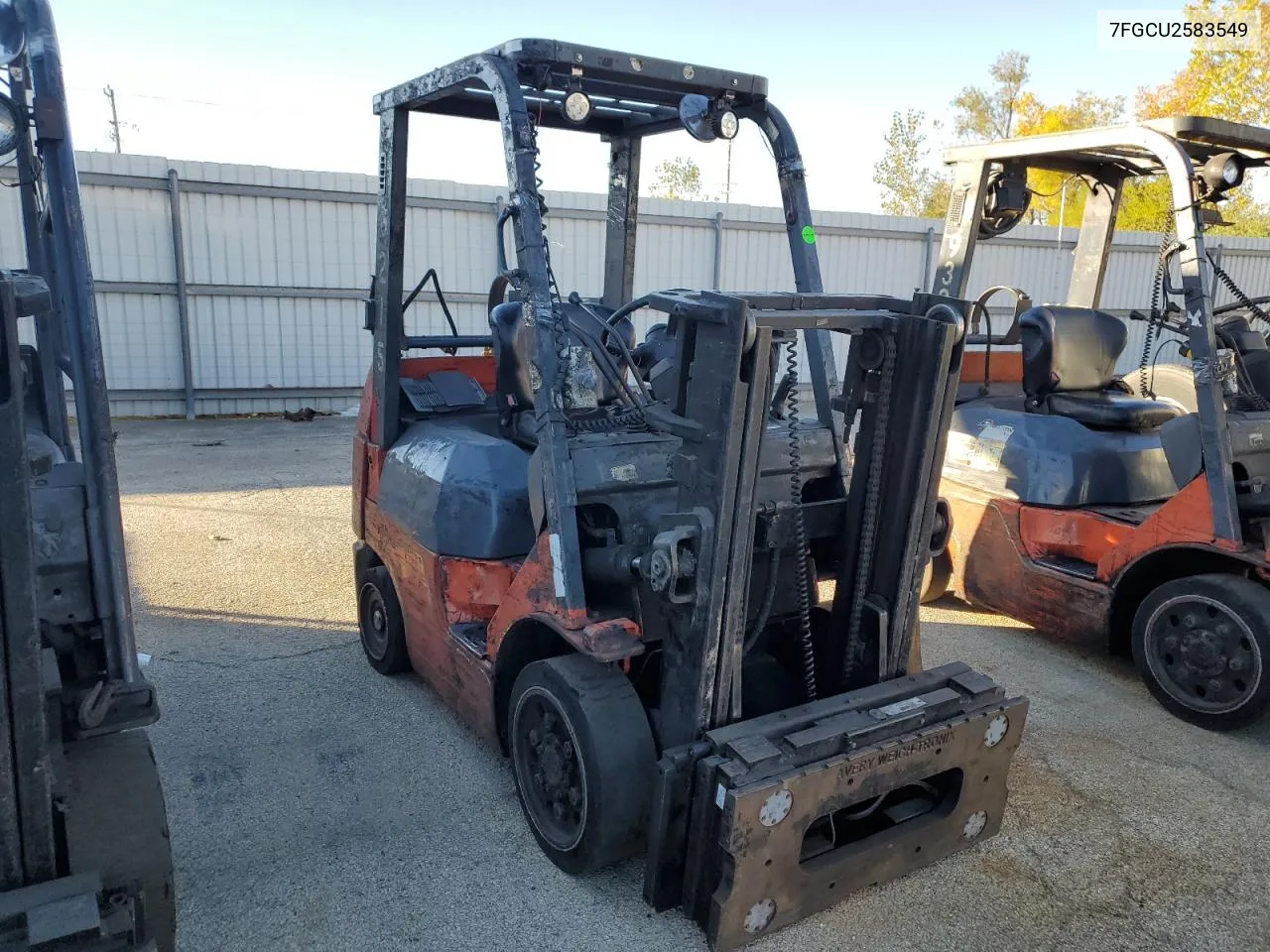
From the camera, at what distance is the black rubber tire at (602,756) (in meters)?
2.87

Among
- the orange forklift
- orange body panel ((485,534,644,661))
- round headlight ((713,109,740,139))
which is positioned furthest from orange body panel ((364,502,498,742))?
the orange forklift

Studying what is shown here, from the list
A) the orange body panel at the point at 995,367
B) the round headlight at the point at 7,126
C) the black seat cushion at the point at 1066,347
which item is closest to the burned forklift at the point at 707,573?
the round headlight at the point at 7,126

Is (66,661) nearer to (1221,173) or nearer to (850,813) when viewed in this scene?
(850,813)

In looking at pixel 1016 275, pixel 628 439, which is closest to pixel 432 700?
pixel 628 439

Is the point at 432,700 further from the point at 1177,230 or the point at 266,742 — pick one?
the point at 1177,230

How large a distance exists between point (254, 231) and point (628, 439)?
10652 mm

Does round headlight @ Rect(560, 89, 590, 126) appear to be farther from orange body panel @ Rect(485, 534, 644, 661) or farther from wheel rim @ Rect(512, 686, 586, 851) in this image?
wheel rim @ Rect(512, 686, 586, 851)

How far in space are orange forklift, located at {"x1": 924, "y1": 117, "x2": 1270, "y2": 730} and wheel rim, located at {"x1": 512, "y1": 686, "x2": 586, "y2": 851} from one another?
221 centimetres

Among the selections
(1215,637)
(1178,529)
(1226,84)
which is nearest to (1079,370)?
(1178,529)

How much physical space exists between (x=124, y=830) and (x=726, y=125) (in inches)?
111

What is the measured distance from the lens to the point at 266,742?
4039mm

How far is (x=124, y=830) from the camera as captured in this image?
2.24 m

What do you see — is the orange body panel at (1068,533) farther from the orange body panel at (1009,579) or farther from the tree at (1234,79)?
the tree at (1234,79)

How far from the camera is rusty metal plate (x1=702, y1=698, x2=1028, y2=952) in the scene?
259 centimetres
